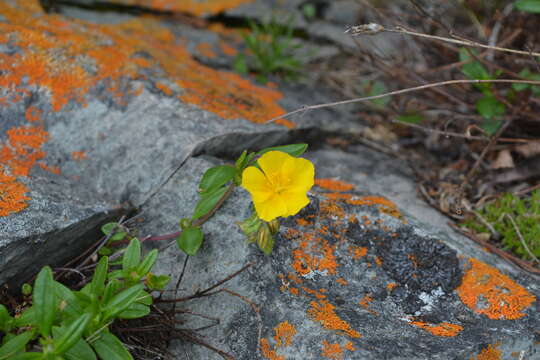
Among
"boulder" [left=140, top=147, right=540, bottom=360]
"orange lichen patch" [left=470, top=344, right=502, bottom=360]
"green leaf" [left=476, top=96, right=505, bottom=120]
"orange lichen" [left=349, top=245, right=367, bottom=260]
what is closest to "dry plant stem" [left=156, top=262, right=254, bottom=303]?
"boulder" [left=140, top=147, right=540, bottom=360]

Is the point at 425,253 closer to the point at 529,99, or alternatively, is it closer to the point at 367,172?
the point at 367,172

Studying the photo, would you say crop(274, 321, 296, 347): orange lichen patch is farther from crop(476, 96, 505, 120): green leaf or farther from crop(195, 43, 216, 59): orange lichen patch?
crop(195, 43, 216, 59): orange lichen patch

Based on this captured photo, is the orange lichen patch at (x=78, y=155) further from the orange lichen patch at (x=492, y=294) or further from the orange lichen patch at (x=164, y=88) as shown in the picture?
the orange lichen patch at (x=492, y=294)

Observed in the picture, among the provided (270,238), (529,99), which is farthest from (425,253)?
(529,99)

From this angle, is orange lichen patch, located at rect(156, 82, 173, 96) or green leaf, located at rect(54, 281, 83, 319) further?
orange lichen patch, located at rect(156, 82, 173, 96)

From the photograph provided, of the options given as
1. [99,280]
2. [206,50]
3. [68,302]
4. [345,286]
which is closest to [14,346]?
[68,302]

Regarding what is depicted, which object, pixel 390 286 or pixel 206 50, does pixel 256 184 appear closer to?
pixel 390 286
